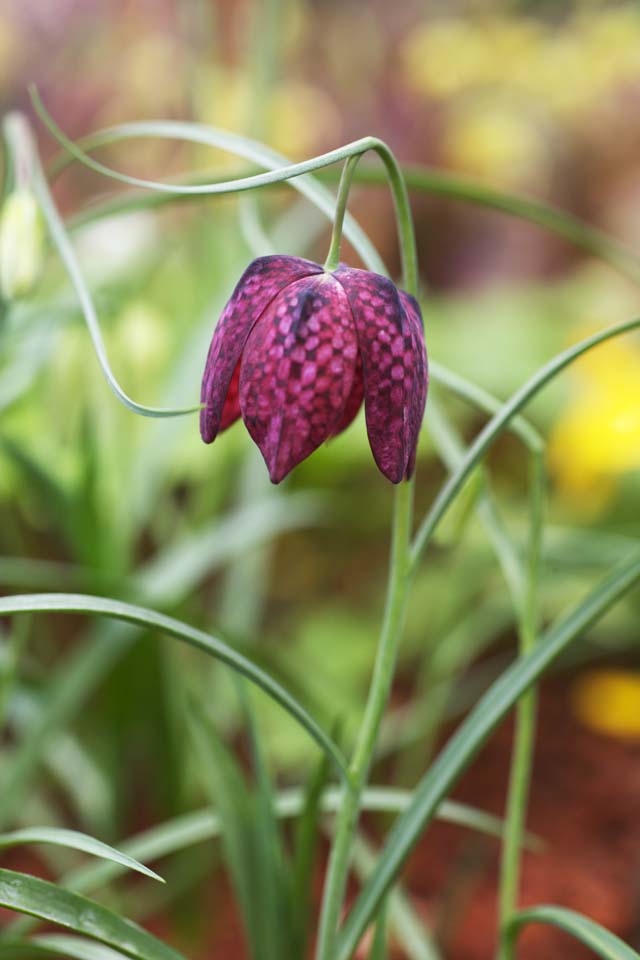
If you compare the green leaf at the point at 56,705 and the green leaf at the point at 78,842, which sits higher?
the green leaf at the point at 56,705

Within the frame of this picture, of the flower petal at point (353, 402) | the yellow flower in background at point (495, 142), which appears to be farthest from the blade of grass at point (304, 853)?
the yellow flower in background at point (495, 142)

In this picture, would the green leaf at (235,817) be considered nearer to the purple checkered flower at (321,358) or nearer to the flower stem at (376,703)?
the flower stem at (376,703)

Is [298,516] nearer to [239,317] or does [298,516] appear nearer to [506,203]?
[506,203]

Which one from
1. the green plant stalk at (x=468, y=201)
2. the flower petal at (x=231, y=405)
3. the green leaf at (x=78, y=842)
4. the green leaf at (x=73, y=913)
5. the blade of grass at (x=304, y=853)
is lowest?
the green leaf at (x=73, y=913)

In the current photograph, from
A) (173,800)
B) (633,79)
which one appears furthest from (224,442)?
(633,79)

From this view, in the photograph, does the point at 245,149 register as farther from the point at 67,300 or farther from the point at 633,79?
the point at 633,79

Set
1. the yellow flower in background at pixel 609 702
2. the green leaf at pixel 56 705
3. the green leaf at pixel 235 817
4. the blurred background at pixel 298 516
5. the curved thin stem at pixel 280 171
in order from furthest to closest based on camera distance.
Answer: the yellow flower in background at pixel 609 702 → the blurred background at pixel 298 516 → the green leaf at pixel 56 705 → the green leaf at pixel 235 817 → the curved thin stem at pixel 280 171

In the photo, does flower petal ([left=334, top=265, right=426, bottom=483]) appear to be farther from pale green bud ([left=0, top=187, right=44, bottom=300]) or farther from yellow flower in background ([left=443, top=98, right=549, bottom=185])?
yellow flower in background ([left=443, top=98, right=549, bottom=185])

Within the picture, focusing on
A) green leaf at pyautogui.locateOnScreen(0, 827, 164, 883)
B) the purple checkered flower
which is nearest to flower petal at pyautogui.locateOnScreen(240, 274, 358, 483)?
the purple checkered flower
